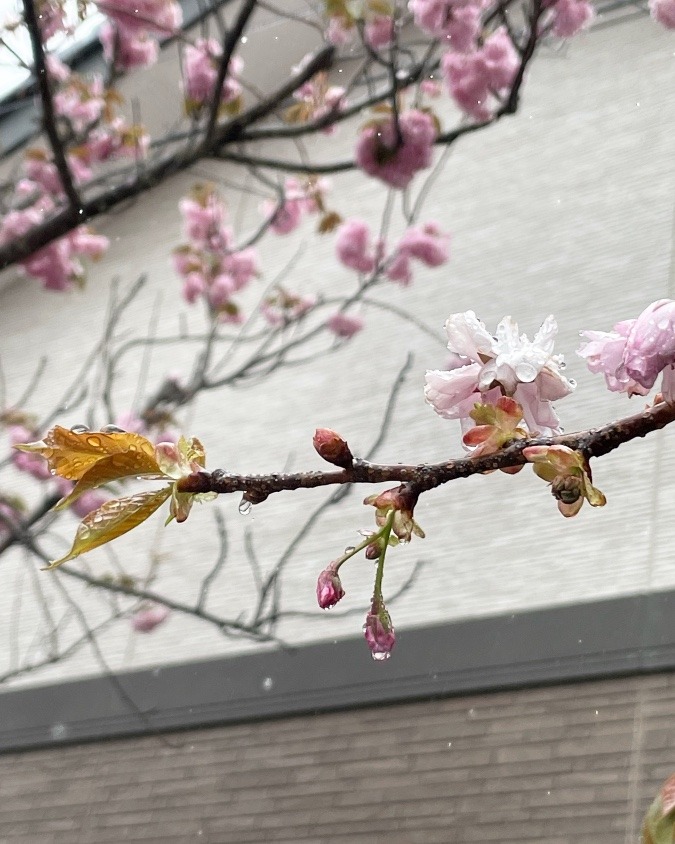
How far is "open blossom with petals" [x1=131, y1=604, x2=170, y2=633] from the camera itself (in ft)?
2.63

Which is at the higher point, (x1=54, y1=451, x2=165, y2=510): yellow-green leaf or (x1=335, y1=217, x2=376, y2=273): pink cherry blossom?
(x1=54, y1=451, x2=165, y2=510): yellow-green leaf

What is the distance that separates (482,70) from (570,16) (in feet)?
0.28

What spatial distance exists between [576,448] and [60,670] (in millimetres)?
734

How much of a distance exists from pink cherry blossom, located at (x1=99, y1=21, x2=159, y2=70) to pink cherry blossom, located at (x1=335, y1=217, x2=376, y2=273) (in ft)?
0.82

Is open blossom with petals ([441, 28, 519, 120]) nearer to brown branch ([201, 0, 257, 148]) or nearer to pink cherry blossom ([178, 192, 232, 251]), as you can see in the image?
brown branch ([201, 0, 257, 148])

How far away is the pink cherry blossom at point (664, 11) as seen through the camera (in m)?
0.75

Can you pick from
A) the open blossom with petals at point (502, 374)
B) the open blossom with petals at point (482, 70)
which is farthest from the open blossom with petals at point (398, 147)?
the open blossom with petals at point (502, 374)

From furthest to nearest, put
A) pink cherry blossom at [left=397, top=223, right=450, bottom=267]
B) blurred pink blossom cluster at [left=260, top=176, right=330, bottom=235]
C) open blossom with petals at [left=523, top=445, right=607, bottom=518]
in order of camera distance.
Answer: blurred pink blossom cluster at [left=260, top=176, right=330, bottom=235] → pink cherry blossom at [left=397, top=223, right=450, bottom=267] → open blossom with petals at [left=523, top=445, right=607, bottom=518]

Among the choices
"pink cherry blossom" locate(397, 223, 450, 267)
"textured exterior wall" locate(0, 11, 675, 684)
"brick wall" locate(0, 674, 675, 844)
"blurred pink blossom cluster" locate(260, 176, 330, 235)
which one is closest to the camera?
"brick wall" locate(0, 674, 675, 844)

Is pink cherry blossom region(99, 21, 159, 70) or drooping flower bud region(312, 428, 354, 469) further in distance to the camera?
pink cherry blossom region(99, 21, 159, 70)

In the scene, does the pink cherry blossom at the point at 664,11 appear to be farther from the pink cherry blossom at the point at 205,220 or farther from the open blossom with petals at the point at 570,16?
the pink cherry blossom at the point at 205,220

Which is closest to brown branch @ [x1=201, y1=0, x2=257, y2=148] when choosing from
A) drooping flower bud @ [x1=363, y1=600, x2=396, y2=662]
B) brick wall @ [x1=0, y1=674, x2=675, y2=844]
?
brick wall @ [x1=0, y1=674, x2=675, y2=844]

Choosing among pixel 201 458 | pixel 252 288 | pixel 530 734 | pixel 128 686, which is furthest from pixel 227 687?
pixel 201 458

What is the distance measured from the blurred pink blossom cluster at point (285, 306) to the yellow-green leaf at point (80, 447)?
773mm
